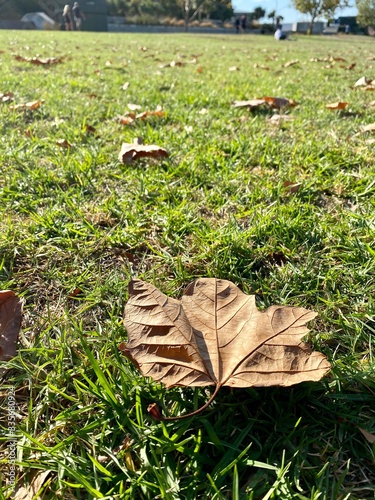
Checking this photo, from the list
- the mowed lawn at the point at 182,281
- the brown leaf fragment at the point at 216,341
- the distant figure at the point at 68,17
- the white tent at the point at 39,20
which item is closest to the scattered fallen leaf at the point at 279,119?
the mowed lawn at the point at 182,281

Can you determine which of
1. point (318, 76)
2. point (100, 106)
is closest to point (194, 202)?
point (100, 106)

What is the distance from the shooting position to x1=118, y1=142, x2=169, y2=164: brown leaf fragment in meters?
2.29

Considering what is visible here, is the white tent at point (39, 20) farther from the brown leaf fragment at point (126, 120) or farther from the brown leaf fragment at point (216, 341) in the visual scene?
the brown leaf fragment at point (216, 341)

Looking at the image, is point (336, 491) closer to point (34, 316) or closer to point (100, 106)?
point (34, 316)

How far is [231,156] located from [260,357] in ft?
5.80

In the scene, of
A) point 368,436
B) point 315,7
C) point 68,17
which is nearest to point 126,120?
point 368,436

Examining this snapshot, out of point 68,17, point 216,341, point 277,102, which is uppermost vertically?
point 68,17

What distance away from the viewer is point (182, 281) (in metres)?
1.40

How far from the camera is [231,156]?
8.14 ft

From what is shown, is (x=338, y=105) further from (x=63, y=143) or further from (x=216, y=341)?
(x=216, y=341)

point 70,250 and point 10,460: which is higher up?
point 70,250

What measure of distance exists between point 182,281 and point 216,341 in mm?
458

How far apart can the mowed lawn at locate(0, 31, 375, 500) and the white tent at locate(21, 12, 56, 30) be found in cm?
3677

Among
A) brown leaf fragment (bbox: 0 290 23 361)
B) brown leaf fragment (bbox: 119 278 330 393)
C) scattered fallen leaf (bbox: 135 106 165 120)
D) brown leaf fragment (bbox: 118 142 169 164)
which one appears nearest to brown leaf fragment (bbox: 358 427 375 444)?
brown leaf fragment (bbox: 119 278 330 393)
